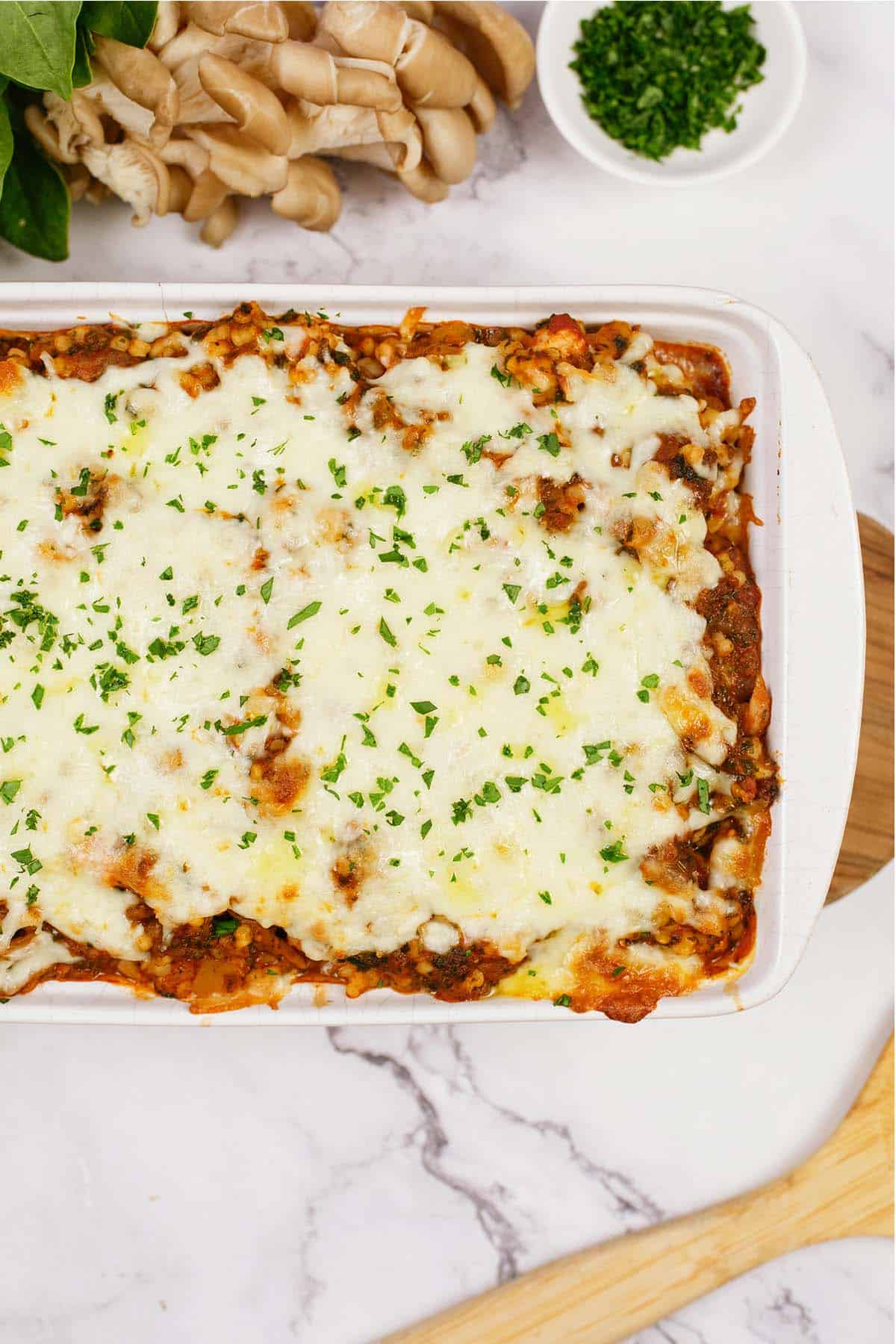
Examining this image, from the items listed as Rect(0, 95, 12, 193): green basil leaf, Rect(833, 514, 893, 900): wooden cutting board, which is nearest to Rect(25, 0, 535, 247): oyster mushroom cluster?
Rect(0, 95, 12, 193): green basil leaf

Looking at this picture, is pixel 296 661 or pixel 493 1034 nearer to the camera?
pixel 296 661

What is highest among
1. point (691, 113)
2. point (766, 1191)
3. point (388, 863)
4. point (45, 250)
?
point (691, 113)

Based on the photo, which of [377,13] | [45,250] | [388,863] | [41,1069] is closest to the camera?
[388,863]

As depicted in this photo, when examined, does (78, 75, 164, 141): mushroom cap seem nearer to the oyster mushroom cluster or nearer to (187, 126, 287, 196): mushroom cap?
the oyster mushroom cluster

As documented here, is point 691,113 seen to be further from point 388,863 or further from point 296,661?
point 388,863

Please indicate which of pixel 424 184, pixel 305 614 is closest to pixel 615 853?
pixel 305 614

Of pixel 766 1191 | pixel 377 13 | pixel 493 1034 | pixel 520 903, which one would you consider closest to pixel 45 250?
pixel 377 13
